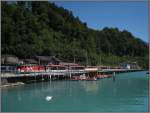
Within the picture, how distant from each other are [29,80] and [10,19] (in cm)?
2607

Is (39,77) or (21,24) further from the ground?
(21,24)

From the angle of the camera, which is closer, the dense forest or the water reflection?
the water reflection

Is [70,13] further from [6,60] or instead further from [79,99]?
[79,99]

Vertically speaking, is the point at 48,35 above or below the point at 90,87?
above

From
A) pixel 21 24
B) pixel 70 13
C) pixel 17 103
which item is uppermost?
pixel 70 13

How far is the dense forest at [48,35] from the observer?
216ft

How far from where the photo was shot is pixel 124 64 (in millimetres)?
114562

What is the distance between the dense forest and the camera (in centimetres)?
6581

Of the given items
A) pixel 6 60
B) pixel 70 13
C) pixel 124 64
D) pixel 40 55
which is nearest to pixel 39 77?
pixel 6 60

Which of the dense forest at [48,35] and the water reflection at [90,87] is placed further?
the dense forest at [48,35]

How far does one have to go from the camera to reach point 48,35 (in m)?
80.6

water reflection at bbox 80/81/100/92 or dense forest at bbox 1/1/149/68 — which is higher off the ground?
dense forest at bbox 1/1/149/68

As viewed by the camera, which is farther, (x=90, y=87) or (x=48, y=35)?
(x=48, y=35)

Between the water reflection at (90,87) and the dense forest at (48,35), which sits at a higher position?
the dense forest at (48,35)
